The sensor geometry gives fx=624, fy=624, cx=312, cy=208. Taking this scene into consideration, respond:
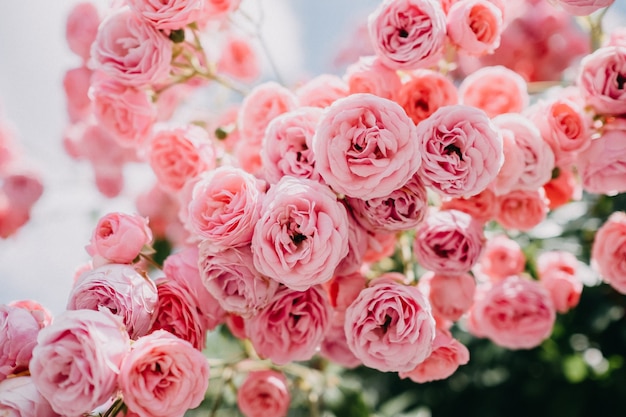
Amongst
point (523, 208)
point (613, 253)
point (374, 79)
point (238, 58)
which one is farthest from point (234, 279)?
point (238, 58)

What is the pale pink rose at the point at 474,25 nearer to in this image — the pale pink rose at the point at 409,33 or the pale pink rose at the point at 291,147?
the pale pink rose at the point at 409,33

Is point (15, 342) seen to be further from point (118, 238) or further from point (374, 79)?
point (374, 79)

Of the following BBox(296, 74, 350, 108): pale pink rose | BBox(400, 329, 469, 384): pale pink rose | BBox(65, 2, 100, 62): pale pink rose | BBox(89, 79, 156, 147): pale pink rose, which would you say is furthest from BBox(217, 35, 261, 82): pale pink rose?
BBox(400, 329, 469, 384): pale pink rose

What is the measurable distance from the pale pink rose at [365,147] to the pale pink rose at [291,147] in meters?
0.06

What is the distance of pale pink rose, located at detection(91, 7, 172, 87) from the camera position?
771 mm

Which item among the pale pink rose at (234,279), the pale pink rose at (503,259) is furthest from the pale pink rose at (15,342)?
the pale pink rose at (503,259)

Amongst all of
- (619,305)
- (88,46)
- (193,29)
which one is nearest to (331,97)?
(193,29)

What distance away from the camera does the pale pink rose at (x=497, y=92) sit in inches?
30.4

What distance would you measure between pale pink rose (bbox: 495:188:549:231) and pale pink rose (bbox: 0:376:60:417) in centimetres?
57

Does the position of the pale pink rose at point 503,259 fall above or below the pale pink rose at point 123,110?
below

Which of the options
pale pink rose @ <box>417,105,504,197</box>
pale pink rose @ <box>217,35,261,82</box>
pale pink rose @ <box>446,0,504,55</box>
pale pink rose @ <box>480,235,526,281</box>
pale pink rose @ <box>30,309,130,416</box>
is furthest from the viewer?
pale pink rose @ <box>217,35,261,82</box>

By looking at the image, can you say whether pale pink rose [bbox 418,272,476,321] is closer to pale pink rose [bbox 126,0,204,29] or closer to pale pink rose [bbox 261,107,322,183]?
pale pink rose [bbox 261,107,322,183]

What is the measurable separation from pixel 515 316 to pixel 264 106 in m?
0.45

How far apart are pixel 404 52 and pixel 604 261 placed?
1.29ft
